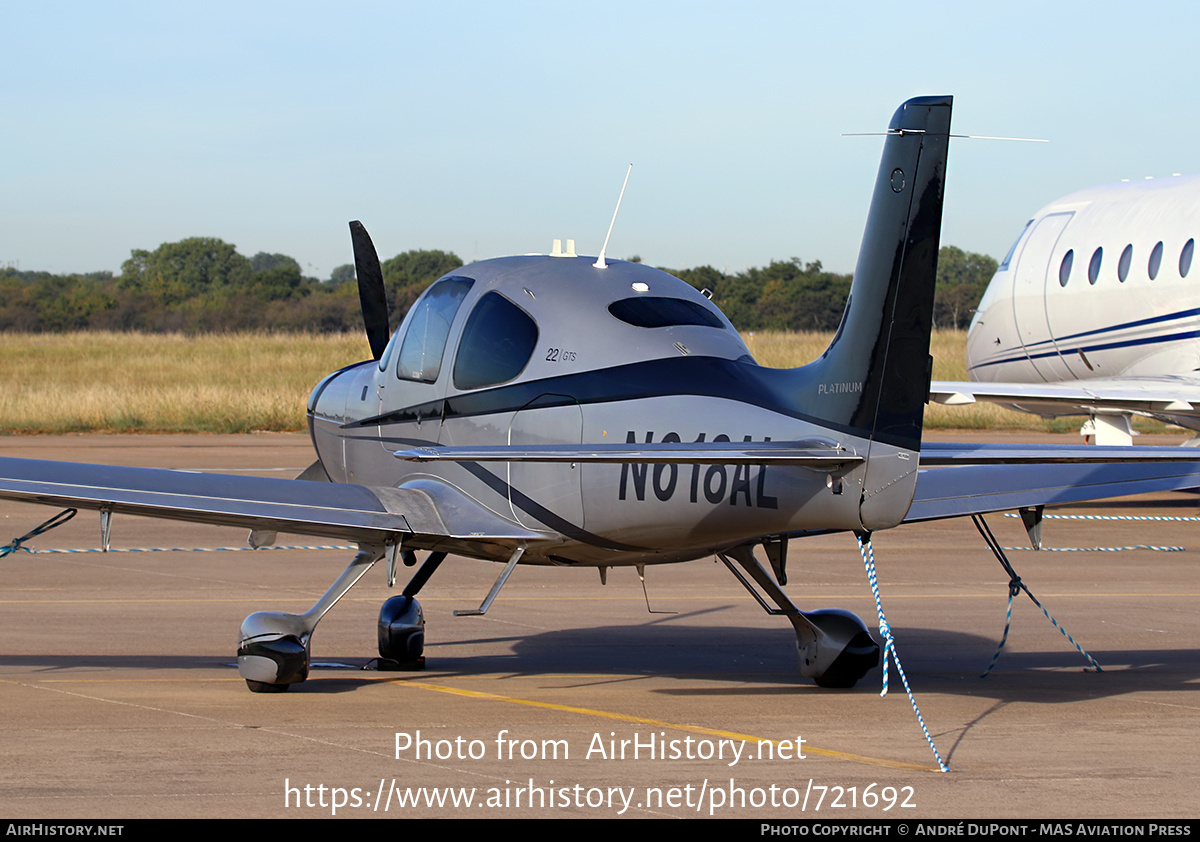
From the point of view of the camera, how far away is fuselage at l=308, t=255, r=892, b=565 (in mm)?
7375

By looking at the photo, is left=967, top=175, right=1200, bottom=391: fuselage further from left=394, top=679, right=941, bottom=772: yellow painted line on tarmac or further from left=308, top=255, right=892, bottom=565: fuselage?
left=394, top=679, right=941, bottom=772: yellow painted line on tarmac

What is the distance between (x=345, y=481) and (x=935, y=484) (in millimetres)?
4377

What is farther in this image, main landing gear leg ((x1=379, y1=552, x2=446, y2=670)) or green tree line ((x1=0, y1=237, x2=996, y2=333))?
green tree line ((x1=0, y1=237, x2=996, y2=333))

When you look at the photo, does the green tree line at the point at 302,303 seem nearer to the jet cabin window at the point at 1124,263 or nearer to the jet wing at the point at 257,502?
the jet cabin window at the point at 1124,263

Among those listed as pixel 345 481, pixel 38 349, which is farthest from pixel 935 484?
pixel 38 349

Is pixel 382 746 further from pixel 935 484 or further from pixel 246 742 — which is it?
pixel 935 484

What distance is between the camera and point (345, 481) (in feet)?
33.4

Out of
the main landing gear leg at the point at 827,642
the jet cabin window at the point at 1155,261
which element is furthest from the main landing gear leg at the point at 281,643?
the jet cabin window at the point at 1155,261

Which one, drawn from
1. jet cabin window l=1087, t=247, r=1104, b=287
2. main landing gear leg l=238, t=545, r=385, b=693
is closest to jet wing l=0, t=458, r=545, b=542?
main landing gear leg l=238, t=545, r=385, b=693

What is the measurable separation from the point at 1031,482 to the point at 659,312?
2643mm

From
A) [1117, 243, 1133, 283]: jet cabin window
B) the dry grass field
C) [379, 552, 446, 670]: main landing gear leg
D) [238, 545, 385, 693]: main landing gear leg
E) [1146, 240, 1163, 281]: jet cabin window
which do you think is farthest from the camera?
the dry grass field

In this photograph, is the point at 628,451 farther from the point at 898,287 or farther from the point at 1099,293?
the point at 1099,293

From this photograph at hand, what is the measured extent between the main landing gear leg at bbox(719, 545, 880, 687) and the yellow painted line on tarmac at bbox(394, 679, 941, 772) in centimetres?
139

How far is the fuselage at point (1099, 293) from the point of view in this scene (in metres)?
18.7
